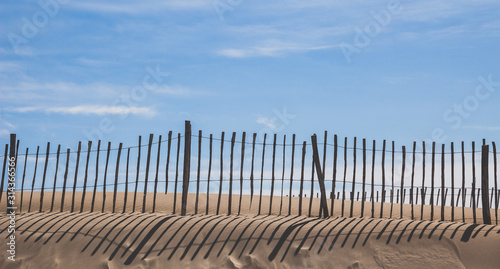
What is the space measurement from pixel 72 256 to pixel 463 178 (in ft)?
25.6

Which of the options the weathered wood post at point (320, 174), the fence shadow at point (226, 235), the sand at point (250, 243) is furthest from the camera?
the weathered wood post at point (320, 174)

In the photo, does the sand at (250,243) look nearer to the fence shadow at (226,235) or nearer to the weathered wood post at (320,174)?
the fence shadow at (226,235)

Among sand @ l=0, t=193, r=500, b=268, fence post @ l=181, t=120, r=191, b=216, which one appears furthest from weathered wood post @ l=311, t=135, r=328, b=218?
fence post @ l=181, t=120, r=191, b=216

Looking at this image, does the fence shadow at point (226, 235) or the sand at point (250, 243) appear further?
the fence shadow at point (226, 235)

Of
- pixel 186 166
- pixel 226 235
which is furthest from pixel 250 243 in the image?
pixel 186 166

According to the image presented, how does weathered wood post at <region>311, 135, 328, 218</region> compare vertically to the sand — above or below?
above

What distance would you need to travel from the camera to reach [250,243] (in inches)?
368

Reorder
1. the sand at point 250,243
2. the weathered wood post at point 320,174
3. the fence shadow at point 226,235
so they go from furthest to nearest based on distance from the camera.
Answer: the weathered wood post at point 320,174
the fence shadow at point 226,235
the sand at point 250,243

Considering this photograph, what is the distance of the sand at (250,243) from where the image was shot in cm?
899

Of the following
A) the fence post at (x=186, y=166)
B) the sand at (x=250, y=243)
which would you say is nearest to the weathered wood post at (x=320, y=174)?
the sand at (x=250, y=243)

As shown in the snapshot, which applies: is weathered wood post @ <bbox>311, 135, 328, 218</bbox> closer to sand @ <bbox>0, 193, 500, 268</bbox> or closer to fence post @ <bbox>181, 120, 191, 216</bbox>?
sand @ <bbox>0, 193, 500, 268</bbox>

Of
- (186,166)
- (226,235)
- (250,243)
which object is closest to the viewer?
(250,243)

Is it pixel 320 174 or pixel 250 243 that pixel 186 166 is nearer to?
pixel 250 243

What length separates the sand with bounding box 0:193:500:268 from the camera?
8992mm
